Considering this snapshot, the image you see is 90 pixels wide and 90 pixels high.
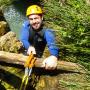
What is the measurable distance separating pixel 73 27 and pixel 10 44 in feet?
17.7

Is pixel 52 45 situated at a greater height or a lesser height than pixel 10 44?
greater

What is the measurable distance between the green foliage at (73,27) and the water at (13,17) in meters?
7.34

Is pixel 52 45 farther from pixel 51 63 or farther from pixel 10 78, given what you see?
pixel 10 78

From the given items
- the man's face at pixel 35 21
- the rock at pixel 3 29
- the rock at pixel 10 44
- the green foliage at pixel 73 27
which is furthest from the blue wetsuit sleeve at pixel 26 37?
the rock at pixel 3 29

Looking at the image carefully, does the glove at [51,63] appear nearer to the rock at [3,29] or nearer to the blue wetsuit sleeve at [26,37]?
the blue wetsuit sleeve at [26,37]

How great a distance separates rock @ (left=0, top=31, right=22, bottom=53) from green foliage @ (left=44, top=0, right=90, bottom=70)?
15.9 feet

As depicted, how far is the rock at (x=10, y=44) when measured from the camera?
751 centimetres

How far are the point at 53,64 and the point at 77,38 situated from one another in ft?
7.29

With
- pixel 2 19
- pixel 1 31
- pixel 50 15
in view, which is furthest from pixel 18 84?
pixel 2 19

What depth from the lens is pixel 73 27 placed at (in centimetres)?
244

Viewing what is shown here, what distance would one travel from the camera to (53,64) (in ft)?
15.0

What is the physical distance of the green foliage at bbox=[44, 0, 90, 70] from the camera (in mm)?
2352

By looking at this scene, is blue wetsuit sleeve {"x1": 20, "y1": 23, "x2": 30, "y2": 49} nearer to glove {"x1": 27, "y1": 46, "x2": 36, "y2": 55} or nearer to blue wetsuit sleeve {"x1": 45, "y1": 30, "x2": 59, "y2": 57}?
glove {"x1": 27, "y1": 46, "x2": 36, "y2": 55}

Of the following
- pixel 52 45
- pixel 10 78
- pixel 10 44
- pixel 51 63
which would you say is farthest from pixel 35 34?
pixel 10 44
